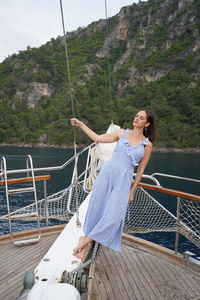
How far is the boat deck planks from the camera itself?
83.0 inches

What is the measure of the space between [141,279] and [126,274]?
5.8 inches

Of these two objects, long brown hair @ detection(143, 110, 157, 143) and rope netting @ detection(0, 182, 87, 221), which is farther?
rope netting @ detection(0, 182, 87, 221)

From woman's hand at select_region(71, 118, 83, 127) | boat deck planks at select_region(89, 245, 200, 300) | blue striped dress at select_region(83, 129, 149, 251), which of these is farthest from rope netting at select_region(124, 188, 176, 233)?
woman's hand at select_region(71, 118, 83, 127)

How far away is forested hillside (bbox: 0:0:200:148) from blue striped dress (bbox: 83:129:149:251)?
5837cm

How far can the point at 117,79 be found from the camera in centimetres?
9412

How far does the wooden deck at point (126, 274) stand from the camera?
83.1 inches

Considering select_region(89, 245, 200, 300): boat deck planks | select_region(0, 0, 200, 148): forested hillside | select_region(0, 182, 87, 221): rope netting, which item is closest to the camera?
select_region(89, 245, 200, 300): boat deck planks

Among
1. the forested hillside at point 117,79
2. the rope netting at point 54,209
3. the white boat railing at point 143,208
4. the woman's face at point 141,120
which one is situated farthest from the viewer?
the forested hillside at point 117,79

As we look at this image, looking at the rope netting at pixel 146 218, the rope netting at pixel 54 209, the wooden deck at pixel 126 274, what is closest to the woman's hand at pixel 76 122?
the rope netting at pixel 54 209

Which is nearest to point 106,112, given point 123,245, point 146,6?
point 146,6

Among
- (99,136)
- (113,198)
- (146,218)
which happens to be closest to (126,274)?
(113,198)

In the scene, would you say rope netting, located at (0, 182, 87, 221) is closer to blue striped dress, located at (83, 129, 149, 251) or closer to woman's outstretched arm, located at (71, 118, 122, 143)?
blue striped dress, located at (83, 129, 149, 251)

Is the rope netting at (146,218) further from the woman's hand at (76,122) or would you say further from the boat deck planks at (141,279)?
the woman's hand at (76,122)

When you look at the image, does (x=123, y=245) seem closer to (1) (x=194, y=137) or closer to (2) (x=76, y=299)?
(2) (x=76, y=299)
